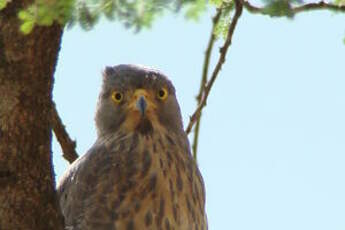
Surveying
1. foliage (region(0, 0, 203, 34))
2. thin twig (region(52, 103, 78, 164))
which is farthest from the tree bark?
thin twig (region(52, 103, 78, 164))

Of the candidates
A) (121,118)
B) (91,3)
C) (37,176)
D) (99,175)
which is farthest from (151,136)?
(91,3)

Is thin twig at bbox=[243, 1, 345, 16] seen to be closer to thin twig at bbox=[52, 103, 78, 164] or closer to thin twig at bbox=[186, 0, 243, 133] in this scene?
thin twig at bbox=[186, 0, 243, 133]

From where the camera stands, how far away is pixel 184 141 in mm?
6418

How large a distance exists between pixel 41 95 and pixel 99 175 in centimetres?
139

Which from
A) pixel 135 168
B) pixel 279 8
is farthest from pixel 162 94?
pixel 279 8

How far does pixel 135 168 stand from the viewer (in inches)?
226

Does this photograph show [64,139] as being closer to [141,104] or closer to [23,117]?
[141,104]

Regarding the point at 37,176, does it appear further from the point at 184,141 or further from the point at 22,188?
the point at 184,141

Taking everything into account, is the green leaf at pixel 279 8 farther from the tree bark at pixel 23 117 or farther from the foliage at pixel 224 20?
the foliage at pixel 224 20

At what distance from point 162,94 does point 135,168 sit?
0.84m

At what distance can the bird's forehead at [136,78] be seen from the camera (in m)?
6.25

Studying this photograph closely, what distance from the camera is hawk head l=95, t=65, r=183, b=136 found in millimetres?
6254

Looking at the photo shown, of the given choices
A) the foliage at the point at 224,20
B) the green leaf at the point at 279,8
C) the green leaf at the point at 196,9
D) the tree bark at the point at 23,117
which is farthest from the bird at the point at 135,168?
the green leaf at the point at 279,8

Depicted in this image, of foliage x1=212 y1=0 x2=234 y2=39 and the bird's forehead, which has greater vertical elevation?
foliage x1=212 y1=0 x2=234 y2=39
